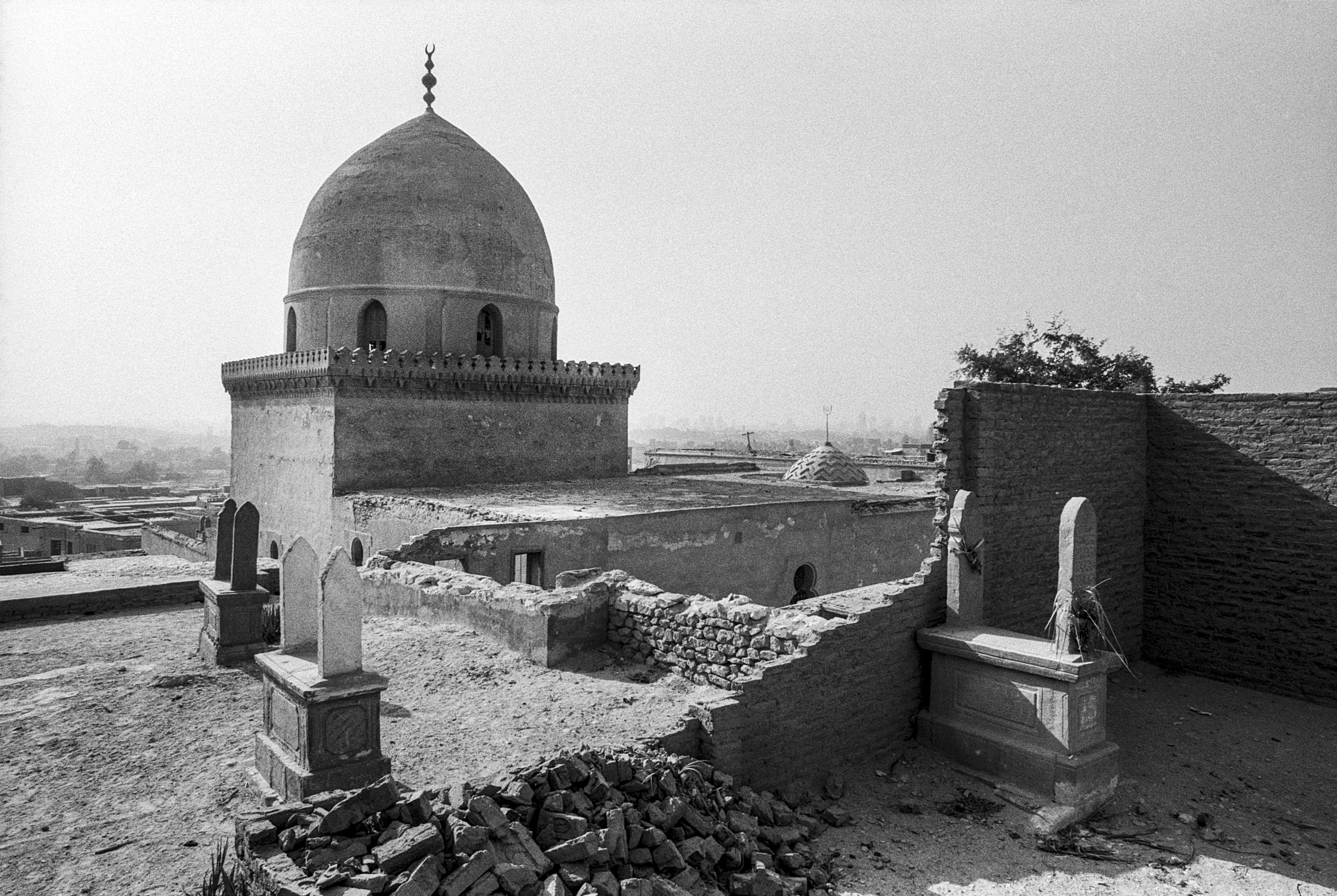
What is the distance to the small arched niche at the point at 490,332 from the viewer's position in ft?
68.5

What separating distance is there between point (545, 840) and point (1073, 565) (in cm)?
535

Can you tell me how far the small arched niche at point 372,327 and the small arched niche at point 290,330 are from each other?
210cm

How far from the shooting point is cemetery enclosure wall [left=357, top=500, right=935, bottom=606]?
1278 cm

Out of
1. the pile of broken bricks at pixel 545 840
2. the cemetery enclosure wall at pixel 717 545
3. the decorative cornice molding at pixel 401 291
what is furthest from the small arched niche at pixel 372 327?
the pile of broken bricks at pixel 545 840

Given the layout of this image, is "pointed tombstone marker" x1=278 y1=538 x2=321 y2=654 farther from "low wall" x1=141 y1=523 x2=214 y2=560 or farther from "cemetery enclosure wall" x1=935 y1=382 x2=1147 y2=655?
"low wall" x1=141 y1=523 x2=214 y2=560

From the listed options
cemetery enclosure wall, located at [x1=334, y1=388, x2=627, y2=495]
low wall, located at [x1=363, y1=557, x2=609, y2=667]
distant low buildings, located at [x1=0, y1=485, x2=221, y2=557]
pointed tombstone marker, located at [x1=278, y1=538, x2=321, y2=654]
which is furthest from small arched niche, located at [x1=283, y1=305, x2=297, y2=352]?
pointed tombstone marker, located at [x1=278, y1=538, x2=321, y2=654]

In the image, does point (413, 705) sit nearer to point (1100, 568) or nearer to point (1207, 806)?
point (1207, 806)

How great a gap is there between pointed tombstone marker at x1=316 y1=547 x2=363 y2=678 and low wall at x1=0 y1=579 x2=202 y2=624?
293 inches

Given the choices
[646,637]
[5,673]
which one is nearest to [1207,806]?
[646,637]

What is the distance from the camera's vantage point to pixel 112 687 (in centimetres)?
809

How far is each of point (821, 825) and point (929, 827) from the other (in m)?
0.95

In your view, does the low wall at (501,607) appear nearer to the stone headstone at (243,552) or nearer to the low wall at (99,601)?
the stone headstone at (243,552)

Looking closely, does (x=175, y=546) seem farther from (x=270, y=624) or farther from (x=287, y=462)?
(x=270, y=624)

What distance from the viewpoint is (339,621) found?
575cm
